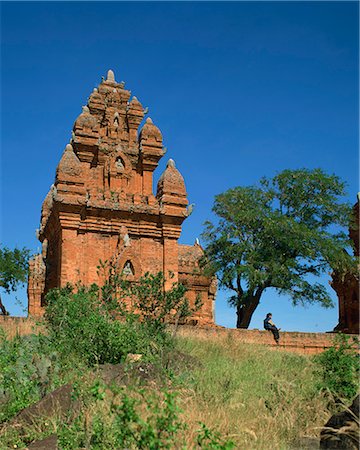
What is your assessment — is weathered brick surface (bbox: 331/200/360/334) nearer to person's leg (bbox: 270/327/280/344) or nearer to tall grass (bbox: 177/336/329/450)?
person's leg (bbox: 270/327/280/344)

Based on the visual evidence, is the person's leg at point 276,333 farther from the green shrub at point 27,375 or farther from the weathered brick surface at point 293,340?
the green shrub at point 27,375

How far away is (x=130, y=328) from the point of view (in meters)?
12.4

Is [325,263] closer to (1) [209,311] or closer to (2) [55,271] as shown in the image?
(1) [209,311]

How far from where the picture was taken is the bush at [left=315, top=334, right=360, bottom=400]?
10.2 m

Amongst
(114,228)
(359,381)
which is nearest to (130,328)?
(359,381)

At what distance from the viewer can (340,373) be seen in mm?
10570

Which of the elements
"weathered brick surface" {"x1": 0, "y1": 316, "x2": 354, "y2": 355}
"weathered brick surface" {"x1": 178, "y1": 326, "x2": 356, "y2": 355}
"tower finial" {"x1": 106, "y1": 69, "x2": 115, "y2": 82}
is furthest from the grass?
"tower finial" {"x1": 106, "y1": 69, "x2": 115, "y2": 82}

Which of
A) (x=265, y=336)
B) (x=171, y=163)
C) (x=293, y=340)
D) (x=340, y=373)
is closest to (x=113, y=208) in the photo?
(x=171, y=163)

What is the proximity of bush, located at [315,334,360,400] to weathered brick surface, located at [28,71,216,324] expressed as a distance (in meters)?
14.3

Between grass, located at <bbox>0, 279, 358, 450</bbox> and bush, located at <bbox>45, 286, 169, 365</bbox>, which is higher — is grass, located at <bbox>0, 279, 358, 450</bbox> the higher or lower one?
the lower one

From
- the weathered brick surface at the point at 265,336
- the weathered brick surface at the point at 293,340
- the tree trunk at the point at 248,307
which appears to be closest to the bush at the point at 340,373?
the weathered brick surface at the point at 265,336

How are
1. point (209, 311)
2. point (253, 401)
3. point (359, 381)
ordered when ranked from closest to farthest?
point (253, 401)
point (359, 381)
point (209, 311)

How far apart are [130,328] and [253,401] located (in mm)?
3616

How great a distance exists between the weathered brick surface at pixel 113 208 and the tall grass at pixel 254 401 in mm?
12375
